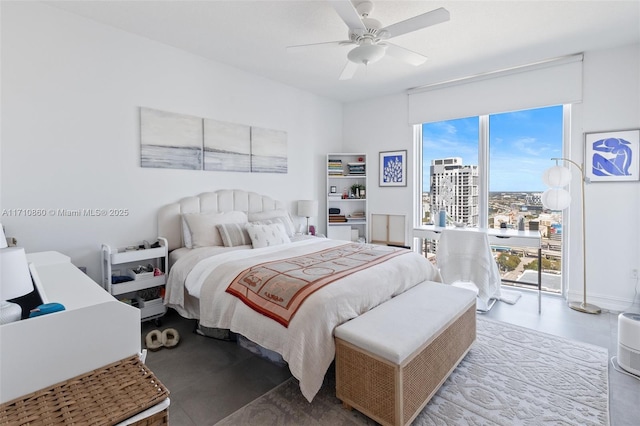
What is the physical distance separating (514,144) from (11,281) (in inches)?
187

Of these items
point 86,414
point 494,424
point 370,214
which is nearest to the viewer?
point 86,414

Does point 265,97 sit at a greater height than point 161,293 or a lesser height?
greater

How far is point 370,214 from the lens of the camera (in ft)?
17.1

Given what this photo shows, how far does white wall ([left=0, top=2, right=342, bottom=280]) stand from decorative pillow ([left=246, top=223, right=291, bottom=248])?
0.81m

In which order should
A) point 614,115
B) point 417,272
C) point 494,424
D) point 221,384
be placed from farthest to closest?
point 614,115 → point 417,272 → point 221,384 → point 494,424

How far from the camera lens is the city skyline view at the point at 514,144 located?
3828 mm

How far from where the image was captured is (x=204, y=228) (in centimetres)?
321

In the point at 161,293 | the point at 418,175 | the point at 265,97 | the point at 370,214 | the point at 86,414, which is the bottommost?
the point at 161,293

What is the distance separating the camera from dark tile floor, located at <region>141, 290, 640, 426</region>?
188cm

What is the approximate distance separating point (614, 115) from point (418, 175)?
2.22 meters

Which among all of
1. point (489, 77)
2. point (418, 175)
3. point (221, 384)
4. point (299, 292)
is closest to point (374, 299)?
point (299, 292)

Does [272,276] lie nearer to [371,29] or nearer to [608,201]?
[371,29]

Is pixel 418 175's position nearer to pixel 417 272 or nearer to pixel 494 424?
pixel 417 272

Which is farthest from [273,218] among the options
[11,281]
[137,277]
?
[11,281]
